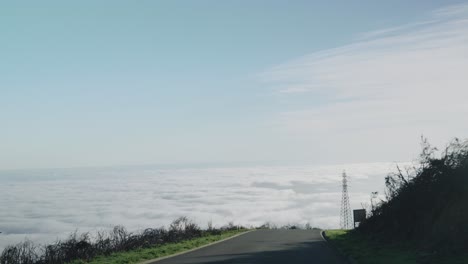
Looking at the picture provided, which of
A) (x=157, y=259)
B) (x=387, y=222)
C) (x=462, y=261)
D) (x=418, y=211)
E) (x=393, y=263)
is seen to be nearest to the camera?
(x=462, y=261)

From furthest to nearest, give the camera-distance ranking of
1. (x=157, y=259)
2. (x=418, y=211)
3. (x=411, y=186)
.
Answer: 1. (x=411, y=186)
2. (x=418, y=211)
3. (x=157, y=259)

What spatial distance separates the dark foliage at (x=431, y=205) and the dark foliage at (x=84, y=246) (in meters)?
11.3

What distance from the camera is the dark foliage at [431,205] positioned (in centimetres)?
1816

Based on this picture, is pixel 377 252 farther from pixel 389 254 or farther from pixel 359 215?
pixel 359 215

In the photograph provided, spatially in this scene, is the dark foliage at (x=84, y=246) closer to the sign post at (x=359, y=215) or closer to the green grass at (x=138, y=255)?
the green grass at (x=138, y=255)

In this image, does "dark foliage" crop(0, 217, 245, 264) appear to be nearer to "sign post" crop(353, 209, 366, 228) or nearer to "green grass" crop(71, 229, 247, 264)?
"green grass" crop(71, 229, 247, 264)

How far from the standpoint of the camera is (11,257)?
61.1 ft

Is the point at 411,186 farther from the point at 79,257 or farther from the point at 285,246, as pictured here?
the point at 79,257

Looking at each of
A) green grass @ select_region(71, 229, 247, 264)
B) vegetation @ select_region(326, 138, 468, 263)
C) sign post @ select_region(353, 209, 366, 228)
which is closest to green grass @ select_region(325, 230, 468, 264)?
vegetation @ select_region(326, 138, 468, 263)

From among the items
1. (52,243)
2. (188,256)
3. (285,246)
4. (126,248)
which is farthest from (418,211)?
(52,243)

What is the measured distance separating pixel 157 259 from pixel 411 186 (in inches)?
479

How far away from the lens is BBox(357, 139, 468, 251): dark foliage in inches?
715

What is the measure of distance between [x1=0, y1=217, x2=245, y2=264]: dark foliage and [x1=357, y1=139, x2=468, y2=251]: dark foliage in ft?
36.9

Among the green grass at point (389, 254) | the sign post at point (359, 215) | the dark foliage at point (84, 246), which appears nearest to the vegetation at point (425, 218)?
the green grass at point (389, 254)
